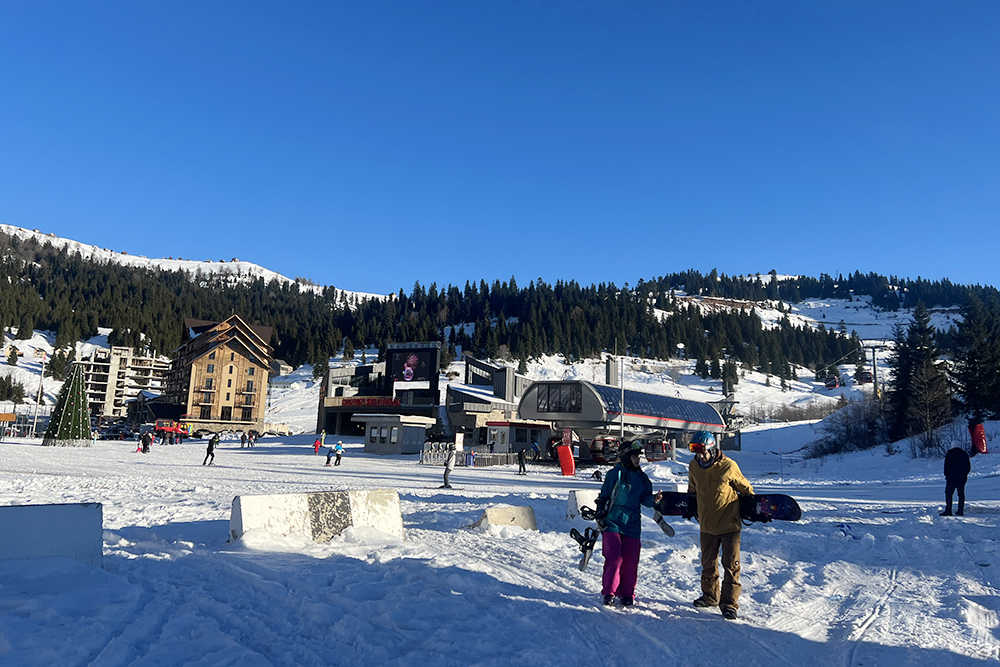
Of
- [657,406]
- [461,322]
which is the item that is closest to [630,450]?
[657,406]

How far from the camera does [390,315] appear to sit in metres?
148

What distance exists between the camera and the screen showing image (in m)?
66.8

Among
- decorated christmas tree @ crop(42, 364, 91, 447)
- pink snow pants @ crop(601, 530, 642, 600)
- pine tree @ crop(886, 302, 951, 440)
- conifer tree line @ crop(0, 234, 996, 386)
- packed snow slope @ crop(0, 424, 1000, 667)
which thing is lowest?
decorated christmas tree @ crop(42, 364, 91, 447)

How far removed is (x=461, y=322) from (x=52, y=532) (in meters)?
154

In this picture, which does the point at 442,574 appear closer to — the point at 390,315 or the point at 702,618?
the point at 702,618

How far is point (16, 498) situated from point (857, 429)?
4486cm

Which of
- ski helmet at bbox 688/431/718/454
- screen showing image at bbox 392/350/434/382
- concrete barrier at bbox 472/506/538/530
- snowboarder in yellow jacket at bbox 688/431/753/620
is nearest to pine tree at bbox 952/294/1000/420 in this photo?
concrete barrier at bbox 472/506/538/530

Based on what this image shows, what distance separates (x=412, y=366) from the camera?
67.2 m

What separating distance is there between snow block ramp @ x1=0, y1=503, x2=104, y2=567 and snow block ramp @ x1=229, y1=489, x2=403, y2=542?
6.73 ft

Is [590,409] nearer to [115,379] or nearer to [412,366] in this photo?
[412,366]

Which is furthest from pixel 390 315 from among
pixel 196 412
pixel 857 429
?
pixel 857 429

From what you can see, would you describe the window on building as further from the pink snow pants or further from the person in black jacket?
the pink snow pants

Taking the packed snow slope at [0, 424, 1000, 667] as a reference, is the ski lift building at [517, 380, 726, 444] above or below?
above

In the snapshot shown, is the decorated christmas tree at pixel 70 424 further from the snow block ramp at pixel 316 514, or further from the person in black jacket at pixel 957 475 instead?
the person in black jacket at pixel 957 475
